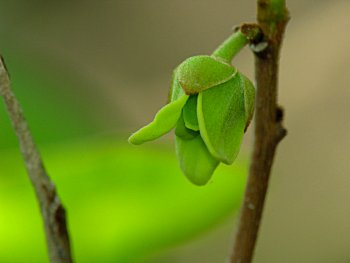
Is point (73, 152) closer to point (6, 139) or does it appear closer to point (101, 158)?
point (101, 158)

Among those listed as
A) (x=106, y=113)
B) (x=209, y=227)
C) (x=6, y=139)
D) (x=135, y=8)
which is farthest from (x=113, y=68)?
(x=209, y=227)

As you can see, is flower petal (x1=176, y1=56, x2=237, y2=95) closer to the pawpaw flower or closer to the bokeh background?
the pawpaw flower

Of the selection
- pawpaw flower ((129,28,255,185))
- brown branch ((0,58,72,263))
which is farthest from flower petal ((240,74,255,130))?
brown branch ((0,58,72,263))

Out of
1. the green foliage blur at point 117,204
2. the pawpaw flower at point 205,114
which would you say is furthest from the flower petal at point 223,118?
the green foliage blur at point 117,204

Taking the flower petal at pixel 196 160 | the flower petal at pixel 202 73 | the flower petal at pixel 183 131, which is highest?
the flower petal at pixel 202 73

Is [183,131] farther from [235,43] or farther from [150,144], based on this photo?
[150,144]

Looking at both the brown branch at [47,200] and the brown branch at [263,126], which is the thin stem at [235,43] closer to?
the brown branch at [263,126]
